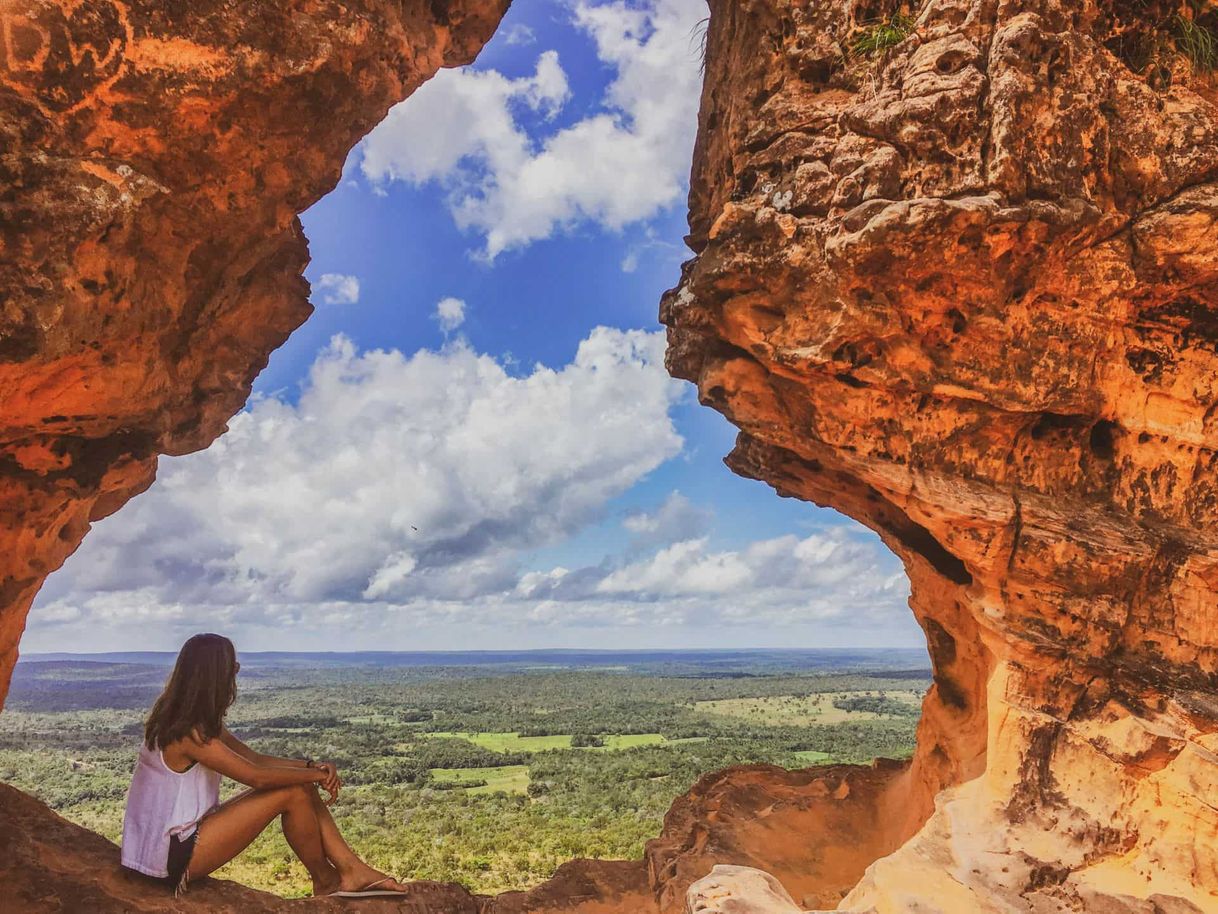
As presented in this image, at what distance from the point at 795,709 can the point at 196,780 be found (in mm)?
60345

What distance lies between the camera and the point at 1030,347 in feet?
25.1

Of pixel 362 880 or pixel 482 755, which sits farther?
pixel 482 755

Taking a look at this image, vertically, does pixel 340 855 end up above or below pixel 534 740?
above

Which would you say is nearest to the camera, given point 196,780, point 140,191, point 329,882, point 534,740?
point 196,780

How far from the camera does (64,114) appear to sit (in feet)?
20.6

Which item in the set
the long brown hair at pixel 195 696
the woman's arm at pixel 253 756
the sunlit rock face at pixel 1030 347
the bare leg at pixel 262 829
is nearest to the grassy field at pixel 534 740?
the bare leg at pixel 262 829

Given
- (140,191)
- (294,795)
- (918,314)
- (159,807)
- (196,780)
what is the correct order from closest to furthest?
(159,807) < (196,780) < (140,191) < (294,795) < (918,314)

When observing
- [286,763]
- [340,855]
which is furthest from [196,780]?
[340,855]

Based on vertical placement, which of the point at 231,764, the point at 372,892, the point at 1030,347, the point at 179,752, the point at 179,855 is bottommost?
the point at 372,892

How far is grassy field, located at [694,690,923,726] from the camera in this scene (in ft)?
171

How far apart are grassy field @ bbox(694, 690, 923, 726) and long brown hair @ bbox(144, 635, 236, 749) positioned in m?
48.7

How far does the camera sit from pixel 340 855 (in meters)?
7.48

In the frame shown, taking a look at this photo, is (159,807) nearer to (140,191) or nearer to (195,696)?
(195,696)

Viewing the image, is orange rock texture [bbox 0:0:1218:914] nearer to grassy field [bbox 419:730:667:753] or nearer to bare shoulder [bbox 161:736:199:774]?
bare shoulder [bbox 161:736:199:774]
